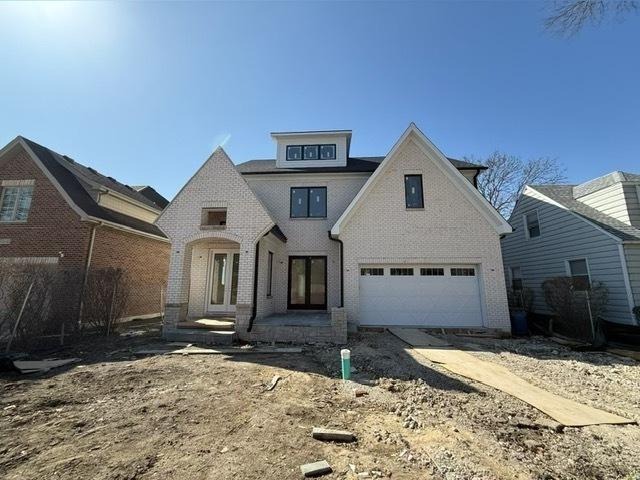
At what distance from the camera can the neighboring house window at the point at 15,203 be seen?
39.7ft

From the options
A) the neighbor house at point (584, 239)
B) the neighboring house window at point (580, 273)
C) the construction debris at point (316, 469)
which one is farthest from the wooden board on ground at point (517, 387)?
the neighbor house at point (584, 239)

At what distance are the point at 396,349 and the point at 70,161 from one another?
19332mm

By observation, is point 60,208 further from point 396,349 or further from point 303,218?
point 396,349

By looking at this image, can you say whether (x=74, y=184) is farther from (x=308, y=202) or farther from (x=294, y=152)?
(x=308, y=202)

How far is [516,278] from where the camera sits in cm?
1564

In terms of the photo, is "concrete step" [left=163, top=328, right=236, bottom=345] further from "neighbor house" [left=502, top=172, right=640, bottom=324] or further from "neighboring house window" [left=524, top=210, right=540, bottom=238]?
"neighboring house window" [left=524, top=210, right=540, bottom=238]

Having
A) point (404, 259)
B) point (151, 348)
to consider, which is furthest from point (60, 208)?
point (404, 259)

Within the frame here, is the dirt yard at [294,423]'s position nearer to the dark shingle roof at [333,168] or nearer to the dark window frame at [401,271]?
the dark window frame at [401,271]

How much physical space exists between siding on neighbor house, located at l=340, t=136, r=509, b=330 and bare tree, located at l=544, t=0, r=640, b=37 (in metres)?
6.11

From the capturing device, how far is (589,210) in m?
12.4

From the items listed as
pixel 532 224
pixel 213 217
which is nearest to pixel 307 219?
pixel 213 217

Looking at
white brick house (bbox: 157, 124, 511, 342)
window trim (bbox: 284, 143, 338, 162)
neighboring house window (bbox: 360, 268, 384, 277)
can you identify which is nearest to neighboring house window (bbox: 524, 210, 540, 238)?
white brick house (bbox: 157, 124, 511, 342)

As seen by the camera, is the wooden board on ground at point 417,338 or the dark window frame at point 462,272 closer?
the wooden board on ground at point 417,338

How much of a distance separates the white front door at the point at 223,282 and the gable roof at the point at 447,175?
4.51 metres
